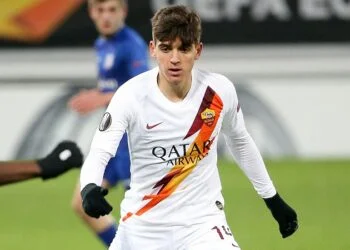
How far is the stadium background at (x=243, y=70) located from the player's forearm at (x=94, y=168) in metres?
9.15

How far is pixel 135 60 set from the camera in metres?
9.54

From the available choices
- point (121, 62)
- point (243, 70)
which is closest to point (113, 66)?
point (121, 62)

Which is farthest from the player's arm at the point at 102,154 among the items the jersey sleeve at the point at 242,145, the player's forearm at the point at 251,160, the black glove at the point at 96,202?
the player's forearm at the point at 251,160

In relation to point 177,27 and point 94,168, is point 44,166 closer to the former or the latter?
point 94,168

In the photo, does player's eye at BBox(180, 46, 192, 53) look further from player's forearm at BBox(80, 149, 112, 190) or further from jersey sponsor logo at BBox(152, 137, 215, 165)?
player's forearm at BBox(80, 149, 112, 190)

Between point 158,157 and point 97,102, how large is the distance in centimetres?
A: 289

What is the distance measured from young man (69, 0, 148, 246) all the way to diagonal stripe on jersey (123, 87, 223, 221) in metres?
2.75

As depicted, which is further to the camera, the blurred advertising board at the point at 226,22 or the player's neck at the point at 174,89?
the blurred advertising board at the point at 226,22

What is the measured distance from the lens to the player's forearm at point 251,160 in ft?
21.8

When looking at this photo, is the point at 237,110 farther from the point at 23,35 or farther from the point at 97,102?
the point at 23,35

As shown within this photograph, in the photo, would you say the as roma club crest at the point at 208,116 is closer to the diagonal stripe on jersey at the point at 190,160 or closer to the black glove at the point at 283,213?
the diagonal stripe on jersey at the point at 190,160

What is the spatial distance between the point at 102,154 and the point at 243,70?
9.76 meters

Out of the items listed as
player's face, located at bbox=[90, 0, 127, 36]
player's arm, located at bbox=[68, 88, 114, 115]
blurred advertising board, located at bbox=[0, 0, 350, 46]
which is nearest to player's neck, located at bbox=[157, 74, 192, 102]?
player's arm, located at bbox=[68, 88, 114, 115]

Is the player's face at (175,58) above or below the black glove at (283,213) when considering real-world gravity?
above
